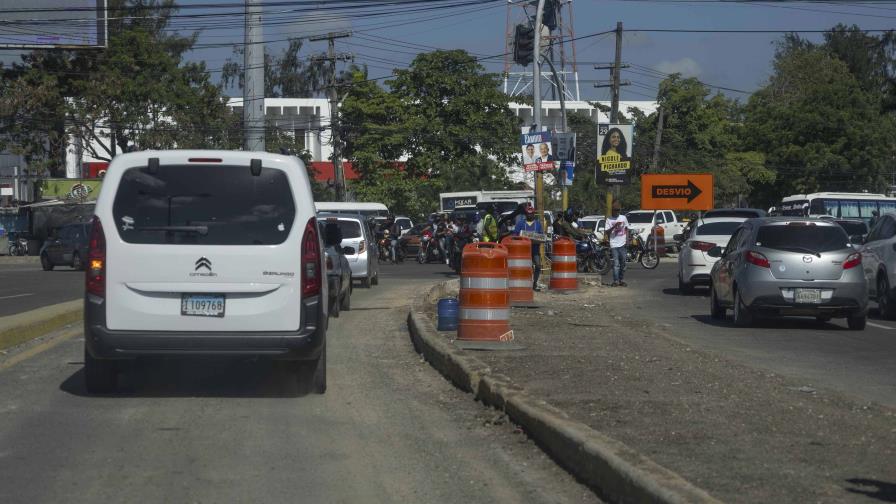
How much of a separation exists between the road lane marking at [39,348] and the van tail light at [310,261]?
13.1 feet

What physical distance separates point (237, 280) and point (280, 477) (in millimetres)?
2693

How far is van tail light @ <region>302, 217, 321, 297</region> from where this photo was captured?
9203mm

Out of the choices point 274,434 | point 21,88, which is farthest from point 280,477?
point 21,88

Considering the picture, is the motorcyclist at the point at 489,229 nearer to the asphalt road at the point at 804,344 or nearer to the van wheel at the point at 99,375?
the asphalt road at the point at 804,344

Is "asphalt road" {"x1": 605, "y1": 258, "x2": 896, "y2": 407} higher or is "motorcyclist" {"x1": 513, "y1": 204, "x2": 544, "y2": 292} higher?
"motorcyclist" {"x1": 513, "y1": 204, "x2": 544, "y2": 292}

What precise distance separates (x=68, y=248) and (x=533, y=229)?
21.7 metres

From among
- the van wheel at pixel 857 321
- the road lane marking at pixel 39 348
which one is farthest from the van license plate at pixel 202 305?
the van wheel at pixel 857 321

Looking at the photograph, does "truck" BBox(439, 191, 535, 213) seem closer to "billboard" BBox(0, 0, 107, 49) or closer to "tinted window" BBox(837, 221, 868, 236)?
"billboard" BBox(0, 0, 107, 49)

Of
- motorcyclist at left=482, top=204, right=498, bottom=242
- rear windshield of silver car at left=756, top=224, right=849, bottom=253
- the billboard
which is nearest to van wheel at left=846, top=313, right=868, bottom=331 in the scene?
rear windshield of silver car at left=756, top=224, right=849, bottom=253

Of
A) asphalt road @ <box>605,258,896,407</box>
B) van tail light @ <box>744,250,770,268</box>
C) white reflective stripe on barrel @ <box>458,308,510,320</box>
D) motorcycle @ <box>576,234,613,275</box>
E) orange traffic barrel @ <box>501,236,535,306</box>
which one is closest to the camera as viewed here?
asphalt road @ <box>605,258,896,407</box>

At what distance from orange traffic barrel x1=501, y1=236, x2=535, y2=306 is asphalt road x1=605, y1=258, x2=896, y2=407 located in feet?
6.75

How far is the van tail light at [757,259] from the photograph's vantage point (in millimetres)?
16453

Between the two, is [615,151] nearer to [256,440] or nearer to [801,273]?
[801,273]

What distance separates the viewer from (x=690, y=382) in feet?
31.6
